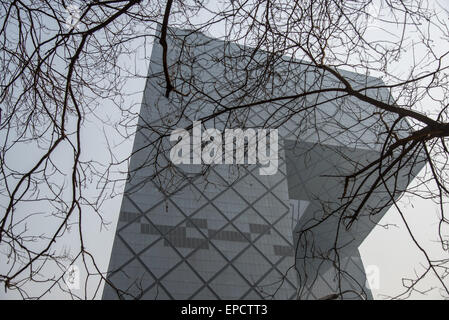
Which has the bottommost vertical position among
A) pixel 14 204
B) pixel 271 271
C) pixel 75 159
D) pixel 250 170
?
pixel 14 204

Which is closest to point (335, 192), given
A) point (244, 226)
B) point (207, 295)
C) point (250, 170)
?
point (250, 170)

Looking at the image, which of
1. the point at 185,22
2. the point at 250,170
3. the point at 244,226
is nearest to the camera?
the point at 185,22

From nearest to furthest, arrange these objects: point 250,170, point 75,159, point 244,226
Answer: point 75,159 → point 244,226 → point 250,170

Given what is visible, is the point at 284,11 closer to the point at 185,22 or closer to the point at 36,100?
the point at 185,22

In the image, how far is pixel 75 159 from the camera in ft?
6.46

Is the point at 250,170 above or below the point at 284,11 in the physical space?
above

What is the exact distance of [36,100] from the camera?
7.64ft

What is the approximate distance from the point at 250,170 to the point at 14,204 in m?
14.2

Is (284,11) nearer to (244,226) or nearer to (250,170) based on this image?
(244,226)

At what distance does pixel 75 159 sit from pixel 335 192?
18.5 m
